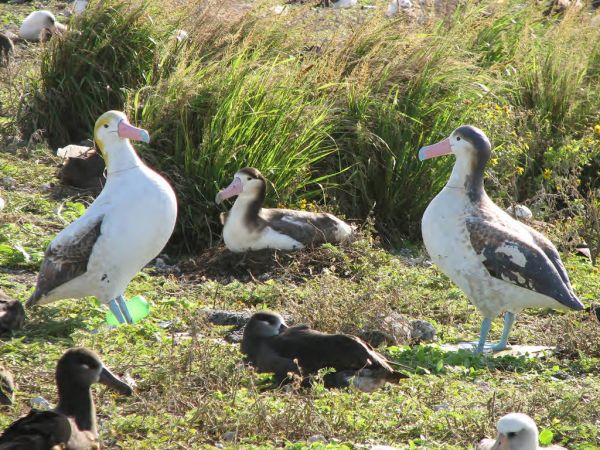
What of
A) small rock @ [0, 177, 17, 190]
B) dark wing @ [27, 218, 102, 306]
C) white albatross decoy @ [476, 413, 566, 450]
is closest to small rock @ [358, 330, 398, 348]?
dark wing @ [27, 218, 102, 306]

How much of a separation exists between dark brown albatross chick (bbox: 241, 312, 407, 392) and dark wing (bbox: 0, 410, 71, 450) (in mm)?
1537

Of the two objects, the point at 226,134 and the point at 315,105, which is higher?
the point at 315,105

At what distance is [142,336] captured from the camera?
22.8 ft

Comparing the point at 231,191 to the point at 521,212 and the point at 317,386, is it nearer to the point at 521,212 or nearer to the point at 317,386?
the point at 521,212

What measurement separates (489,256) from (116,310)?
7.97ft

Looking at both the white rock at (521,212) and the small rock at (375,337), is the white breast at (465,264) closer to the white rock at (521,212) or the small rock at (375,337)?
the small rock at (375,337)

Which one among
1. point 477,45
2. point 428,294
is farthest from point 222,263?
point 477,45

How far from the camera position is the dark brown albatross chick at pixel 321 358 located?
6.09 meters

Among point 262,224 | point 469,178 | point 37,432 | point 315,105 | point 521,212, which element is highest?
point 469,178

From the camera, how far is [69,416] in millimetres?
5000

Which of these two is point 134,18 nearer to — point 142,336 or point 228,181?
point 228,181

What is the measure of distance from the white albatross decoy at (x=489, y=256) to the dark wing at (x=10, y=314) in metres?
2.71

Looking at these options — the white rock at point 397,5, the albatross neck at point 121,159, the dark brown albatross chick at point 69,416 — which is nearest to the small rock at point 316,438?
the dark brown albatross chick at point 69,416

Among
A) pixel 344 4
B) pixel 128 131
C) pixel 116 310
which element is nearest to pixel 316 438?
pixel 116 310
